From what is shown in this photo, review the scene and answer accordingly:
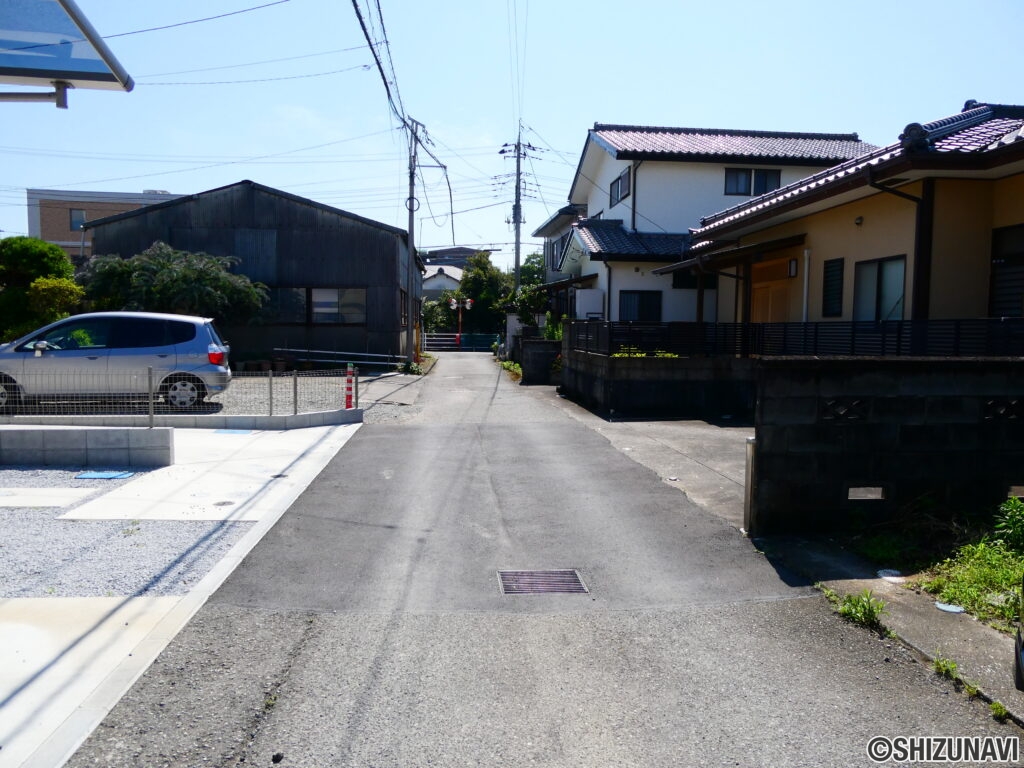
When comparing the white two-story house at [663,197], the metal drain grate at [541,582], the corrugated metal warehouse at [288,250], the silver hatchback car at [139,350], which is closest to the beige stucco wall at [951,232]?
the white two-story house at [663,197]

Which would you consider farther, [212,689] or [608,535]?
[608,535]

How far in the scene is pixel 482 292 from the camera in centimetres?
5044

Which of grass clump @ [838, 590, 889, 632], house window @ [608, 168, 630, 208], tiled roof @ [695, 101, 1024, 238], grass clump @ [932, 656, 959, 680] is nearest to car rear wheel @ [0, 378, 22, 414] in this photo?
grass clump @ [838, 590, 889, 632]

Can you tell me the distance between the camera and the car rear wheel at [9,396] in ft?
36.8

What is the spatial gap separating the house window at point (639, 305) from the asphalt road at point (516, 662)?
15347mm

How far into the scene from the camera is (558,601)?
17.1 ft

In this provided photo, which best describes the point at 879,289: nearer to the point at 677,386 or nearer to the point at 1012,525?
the point at 677,386

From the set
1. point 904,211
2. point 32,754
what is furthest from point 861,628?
point 904,211

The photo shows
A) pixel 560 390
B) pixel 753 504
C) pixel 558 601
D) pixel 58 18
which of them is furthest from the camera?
pixel 560 390

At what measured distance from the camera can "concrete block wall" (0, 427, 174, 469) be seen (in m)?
9.21

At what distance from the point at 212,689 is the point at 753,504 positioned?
4.57 meters

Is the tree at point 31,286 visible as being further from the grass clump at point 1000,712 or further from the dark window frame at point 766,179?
the grass clump at point 1000,712

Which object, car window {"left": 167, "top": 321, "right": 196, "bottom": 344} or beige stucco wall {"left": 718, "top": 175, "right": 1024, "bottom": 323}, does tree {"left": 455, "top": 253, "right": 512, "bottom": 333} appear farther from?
beige stucco wall {"left": 718, "top": 175, "right": 1024, "bottom": 323}

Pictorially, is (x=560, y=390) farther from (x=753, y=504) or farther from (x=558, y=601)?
(x=558, y=601)
